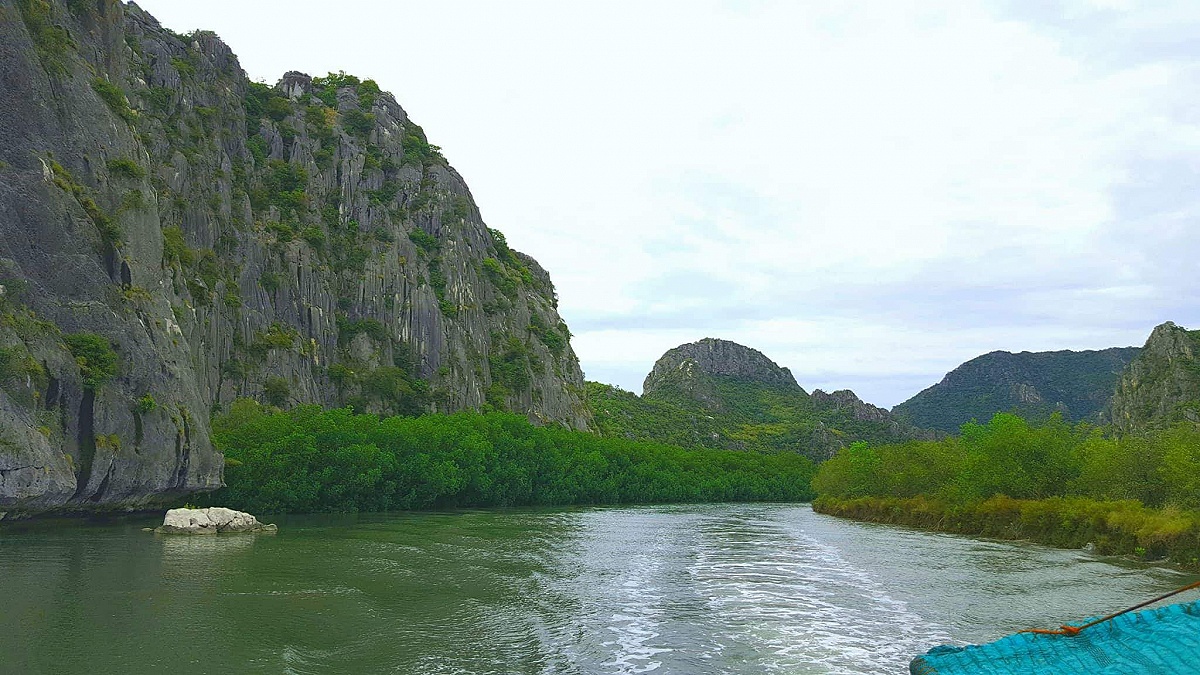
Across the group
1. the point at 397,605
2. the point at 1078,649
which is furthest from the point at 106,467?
the point at 1078,649

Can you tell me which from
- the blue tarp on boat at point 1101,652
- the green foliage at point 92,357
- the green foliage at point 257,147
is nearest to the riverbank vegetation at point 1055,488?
the blue tarp on boat at point 1101,652

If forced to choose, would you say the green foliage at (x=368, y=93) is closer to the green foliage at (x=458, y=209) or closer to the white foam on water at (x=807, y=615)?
the green foliage at (x=458, y=209)

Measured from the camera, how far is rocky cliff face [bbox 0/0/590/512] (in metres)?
46.6

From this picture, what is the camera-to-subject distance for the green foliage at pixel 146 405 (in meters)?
51.3

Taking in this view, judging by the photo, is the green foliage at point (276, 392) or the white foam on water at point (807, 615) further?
the green foliage at point (276, 392)

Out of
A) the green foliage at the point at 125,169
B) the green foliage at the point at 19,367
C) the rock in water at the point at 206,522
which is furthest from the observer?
the green foliage at the point at 125,169

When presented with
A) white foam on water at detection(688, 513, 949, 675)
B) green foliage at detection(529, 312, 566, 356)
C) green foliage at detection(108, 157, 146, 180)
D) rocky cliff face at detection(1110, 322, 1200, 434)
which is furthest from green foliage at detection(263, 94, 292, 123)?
rocky cliff face at detection(1110, 322, 1200, 434)

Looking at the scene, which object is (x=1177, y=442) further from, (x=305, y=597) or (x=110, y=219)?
(x=110, y=219)

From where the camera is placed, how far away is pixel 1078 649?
14289mm

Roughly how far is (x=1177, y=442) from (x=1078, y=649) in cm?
4370

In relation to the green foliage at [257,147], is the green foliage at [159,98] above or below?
below

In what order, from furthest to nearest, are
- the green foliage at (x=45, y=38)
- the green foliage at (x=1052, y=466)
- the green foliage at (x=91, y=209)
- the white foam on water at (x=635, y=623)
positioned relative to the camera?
the green foliage at (x=45, y=38) → the green foliage at (x=91, y=209) → the green foliage at (x=1052, y=466) → the white foam on water at (x=635, y=623)

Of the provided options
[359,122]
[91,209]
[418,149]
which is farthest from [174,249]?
[418,149]

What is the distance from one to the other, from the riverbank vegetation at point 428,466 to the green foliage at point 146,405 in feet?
53.8
